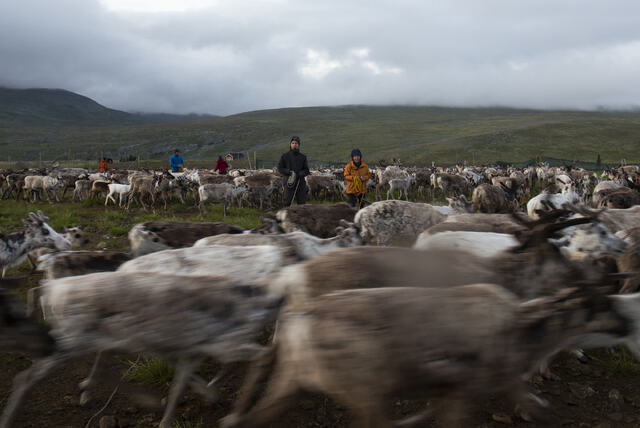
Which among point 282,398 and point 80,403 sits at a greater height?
point 282,398

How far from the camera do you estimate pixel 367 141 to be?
78.8 meters

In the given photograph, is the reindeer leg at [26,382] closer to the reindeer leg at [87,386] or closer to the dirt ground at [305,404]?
the dirt ground at [305,404]

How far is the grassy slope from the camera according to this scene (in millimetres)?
60531

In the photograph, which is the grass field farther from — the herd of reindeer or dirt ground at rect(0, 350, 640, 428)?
the herd of reindeer

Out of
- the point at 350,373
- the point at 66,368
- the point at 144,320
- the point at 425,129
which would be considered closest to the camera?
the point at 350,373

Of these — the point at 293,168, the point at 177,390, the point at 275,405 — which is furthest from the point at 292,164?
the point at 275,405

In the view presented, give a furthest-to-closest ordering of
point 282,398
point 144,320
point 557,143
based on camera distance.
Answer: point 557,143
point 144,320
point 282,398

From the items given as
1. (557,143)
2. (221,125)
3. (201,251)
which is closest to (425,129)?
(557,143)

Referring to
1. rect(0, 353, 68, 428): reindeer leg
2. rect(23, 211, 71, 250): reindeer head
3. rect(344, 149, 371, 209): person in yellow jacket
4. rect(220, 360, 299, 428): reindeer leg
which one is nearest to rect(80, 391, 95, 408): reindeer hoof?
rect(0, 353, 68, 428): reindeer leg

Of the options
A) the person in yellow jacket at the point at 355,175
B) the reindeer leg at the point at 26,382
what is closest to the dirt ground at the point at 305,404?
the reindeer leg at the point at 26,382

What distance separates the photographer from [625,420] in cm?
328

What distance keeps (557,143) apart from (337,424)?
234ft

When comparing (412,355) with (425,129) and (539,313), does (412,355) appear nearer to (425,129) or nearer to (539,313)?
(539,313)

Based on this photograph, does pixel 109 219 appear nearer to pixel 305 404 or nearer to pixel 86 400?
pixel 86 400
